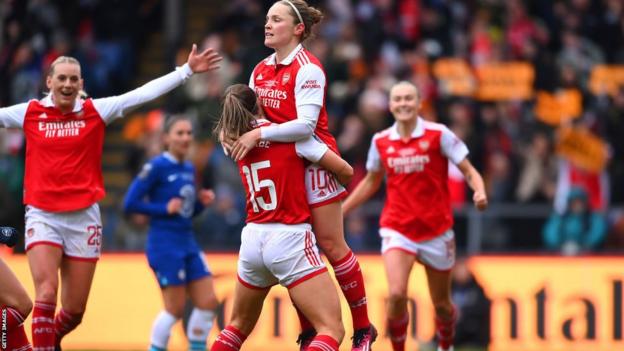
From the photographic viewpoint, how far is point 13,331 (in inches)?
396

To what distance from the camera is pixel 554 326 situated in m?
15.9

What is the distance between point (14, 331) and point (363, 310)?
8.70 ft

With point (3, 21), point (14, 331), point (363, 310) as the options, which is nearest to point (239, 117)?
point (363, 310)

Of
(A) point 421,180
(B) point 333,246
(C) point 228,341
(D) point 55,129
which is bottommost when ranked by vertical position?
(C) point 228,341

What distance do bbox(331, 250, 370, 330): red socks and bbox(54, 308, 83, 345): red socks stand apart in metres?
2.45

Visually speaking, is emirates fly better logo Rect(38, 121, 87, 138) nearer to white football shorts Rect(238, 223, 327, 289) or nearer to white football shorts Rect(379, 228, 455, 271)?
white football shorts Rect(238, 223, 327, 289)

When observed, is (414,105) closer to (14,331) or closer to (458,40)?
(14,331)

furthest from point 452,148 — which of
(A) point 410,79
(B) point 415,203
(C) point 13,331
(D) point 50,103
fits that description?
(A) point 410,79

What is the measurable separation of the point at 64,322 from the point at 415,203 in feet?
10.7

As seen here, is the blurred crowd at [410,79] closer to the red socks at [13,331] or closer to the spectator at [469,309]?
the spectator at [469,309]

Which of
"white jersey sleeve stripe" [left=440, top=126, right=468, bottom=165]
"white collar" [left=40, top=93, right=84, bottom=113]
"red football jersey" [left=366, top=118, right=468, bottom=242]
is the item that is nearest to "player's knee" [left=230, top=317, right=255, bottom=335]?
"white collar" [left=40, top=93, right=84, bottom=113]

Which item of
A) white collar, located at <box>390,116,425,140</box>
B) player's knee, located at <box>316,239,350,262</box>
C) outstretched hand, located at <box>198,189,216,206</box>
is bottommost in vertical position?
player's knee, located at <box>316,239,350,262</box>

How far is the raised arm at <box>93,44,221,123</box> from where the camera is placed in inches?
419

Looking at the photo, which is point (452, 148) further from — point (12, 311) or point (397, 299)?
point (12, 311)
